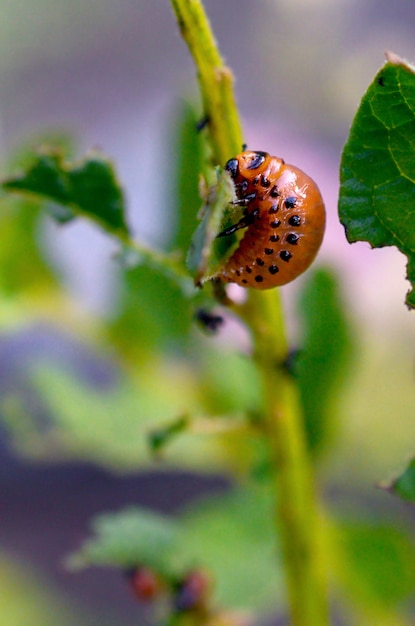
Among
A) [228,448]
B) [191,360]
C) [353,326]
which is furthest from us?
[191,360]

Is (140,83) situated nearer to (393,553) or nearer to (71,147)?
(71,147)

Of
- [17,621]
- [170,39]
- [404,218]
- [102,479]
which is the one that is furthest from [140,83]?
[404,218]

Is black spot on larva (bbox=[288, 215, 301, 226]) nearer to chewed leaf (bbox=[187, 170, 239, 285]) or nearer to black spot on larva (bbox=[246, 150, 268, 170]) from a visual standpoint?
black spot on larva (bbox=[246, 150, 268, 170])

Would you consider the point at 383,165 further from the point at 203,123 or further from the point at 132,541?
the point at 132,541

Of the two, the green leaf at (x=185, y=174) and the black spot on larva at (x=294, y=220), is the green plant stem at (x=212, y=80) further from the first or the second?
the green leaf at (x=185, y=174)

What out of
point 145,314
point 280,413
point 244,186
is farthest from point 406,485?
point 145,314

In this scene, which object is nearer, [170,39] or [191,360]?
[191,360]

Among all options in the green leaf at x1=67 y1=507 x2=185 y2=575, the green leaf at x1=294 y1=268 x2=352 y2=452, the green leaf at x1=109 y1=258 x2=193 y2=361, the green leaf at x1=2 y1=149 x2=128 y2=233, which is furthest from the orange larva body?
the green leaf at x1=109 y1=258 x2=193 y2=361
